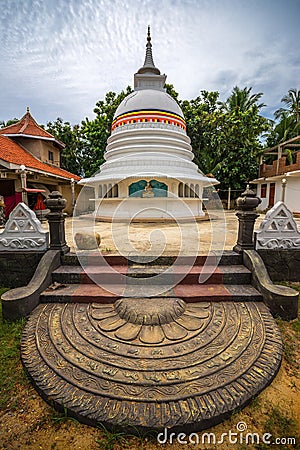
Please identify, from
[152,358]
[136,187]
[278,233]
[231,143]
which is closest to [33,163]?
[136,187]

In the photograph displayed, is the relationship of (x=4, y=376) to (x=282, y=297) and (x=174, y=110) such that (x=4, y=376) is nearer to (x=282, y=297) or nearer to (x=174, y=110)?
(x=282, y=297)

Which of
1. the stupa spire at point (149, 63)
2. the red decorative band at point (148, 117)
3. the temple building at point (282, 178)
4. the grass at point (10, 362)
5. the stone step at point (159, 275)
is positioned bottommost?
the grass at point (10, 362)

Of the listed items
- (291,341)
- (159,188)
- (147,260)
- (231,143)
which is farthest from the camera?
(231,143)

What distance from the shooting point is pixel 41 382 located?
2.58 meters

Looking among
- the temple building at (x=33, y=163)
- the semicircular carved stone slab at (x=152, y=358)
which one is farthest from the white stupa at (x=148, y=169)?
the semicircular carved stone slab at (x=152, y=358)

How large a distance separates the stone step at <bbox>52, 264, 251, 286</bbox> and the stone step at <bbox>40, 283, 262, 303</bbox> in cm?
10

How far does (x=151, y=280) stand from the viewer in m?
4.16

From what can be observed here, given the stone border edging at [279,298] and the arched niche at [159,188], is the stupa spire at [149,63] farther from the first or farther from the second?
the stone border edging at [279,298]

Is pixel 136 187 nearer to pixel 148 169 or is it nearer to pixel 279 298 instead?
pixel 148 169

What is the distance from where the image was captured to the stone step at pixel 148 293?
3.80 metres

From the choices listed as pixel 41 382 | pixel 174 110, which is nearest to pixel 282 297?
pixel 41 382

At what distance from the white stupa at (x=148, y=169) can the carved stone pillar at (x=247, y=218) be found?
4696 millimetres

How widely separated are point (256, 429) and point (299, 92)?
91.9 ft

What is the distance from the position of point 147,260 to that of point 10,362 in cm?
247
